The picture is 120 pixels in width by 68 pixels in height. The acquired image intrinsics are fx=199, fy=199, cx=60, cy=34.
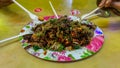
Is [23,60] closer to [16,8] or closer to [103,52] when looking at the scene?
[103,52]

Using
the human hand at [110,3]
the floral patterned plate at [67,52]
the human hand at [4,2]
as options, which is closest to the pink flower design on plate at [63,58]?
the floral patterned plate at [67,52]

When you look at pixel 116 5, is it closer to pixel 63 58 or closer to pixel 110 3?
pixel 110 3

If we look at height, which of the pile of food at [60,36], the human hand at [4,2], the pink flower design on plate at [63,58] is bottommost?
the pink flower design on plate at [63,58]

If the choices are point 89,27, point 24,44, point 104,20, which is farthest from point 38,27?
point 104,20

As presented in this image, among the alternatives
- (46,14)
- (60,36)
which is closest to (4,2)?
(46,14)

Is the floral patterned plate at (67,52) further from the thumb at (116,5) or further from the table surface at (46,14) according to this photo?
the thumb at (116,5)

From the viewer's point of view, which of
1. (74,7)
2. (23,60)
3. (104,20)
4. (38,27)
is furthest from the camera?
(74,7)
